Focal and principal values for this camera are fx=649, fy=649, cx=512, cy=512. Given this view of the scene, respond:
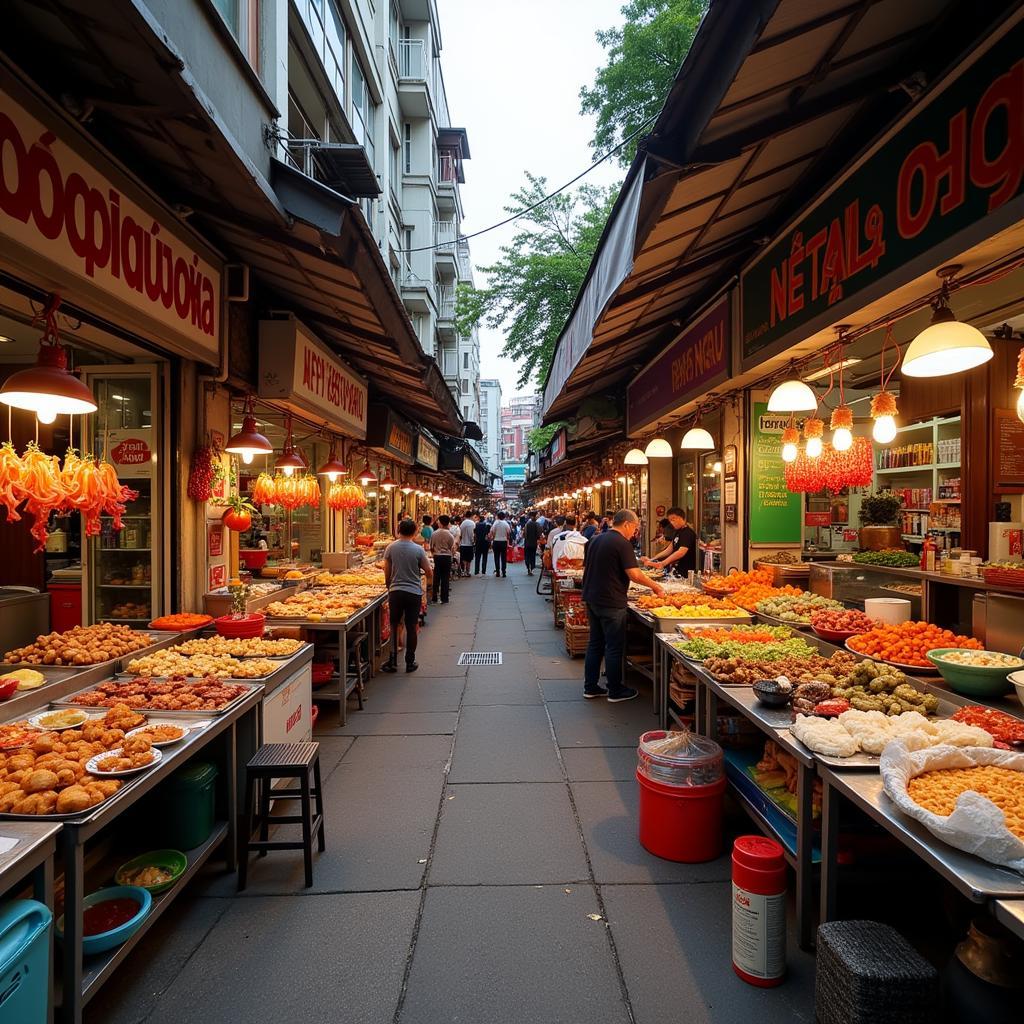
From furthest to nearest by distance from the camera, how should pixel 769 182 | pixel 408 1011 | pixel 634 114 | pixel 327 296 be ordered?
pixel 634 114
pixel 327 296
pixel 769 182
pixel 408 1011

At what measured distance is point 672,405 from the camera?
29.3ft

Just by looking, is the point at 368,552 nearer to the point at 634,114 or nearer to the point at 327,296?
the point at 327,296

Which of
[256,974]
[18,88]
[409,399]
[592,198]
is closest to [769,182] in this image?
[18,88]

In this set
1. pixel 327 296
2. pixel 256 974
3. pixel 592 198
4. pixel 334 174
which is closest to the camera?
pixel 256 974

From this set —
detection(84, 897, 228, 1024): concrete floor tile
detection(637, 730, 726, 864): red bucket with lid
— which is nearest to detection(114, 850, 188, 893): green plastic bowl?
detection(84, 897, 228, 1024): concrete floor tile

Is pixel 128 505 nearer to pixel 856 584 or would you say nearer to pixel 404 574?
pixel 404 574

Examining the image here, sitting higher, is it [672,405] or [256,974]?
[672,405]

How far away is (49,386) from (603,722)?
5819 millimetres

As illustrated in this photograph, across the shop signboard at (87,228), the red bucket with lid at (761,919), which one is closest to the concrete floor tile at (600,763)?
the red bucket with lid at (761,919)

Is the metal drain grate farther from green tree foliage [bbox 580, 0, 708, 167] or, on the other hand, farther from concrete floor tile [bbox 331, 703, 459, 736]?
green tree foliage [bbox 580, 0, 708, 167]

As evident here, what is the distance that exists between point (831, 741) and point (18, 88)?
4.95m

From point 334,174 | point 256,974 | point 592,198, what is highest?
point 592,198

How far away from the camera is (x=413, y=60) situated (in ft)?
76.4

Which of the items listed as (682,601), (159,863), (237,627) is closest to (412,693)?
(237,627)
